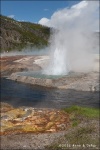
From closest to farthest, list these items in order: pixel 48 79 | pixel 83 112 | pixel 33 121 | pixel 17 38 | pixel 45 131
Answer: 1. pixel 45 131
2. pixel 33 121
3. pixel 83 112
4. pixel 48 79
5. pixel 17 38

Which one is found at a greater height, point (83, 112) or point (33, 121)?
point (83, 112)

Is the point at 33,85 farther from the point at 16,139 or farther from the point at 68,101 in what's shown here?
the point at 16,139

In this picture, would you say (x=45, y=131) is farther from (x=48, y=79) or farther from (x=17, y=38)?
(x=17, y=38)

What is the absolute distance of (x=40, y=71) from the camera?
2287 inches

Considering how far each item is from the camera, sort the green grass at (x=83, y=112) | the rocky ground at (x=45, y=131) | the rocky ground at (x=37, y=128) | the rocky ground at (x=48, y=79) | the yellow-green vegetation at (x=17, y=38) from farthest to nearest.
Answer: the yellow-green vegetation at (x=17, y=38) → the rocky ground at (x=48, y=79) → the green grass at (x=83, y=112) → the rocky ground at (x=37, y=128) → the rocky ground at (x=45, y=131)

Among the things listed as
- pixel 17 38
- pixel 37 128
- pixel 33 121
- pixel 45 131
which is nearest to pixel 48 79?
pixel 33 121

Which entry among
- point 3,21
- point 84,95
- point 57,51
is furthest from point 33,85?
point 3,21

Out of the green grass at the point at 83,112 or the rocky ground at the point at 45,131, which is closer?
the rocky ground at the point at 45,131

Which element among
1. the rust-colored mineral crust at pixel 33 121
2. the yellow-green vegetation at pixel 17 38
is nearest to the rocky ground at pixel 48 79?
the rust-colored mineral crust at pixel 33 121

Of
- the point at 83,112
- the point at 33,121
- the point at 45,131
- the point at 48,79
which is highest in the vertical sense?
the point at 48,79

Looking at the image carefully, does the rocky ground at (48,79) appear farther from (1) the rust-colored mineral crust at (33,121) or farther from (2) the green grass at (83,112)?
(1) the rust-colored mineral crust at (33,121)

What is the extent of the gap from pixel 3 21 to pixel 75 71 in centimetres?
11334

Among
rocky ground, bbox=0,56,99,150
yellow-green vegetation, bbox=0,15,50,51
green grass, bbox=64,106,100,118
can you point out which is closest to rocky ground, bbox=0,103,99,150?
rocky ground, bbox=0,56,99,150

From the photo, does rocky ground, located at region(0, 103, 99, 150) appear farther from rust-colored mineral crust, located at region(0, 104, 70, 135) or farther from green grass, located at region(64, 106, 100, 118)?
green grass, located at region(64, 106, 100, 118)
